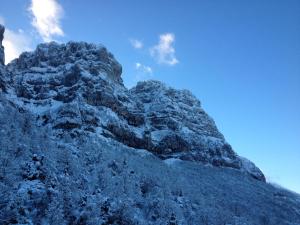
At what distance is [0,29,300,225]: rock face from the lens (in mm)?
36062

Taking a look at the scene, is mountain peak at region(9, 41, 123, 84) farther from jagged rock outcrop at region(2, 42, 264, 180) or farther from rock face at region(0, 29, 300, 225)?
rock face at region(0, 29, 300, 225)

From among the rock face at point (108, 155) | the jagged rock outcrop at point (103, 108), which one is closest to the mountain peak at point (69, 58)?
the jagged rock outcrop at point (103, 108)

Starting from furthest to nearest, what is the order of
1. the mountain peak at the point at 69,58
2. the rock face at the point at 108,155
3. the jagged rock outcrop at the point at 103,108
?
the mountain peak at the point at 69,58 < the jagged rock outcrop at the point at 103,108 < the rock face at the point at 108,155

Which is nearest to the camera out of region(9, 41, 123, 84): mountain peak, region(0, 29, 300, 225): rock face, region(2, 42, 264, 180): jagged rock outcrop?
region(0, 29, 300, 225): rock face

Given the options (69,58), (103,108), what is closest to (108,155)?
(103,108)

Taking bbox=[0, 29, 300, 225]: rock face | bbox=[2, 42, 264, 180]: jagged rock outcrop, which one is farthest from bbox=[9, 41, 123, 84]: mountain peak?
bbox=[0, 29, 300, 225]: rock face

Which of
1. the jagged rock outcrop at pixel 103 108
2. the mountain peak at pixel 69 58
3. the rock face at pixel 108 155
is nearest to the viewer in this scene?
the rock face at pixel 108 155

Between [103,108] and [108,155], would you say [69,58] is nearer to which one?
[103,108]

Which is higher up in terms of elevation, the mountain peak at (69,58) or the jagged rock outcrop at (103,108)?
→ the mountain peak at (69,58)

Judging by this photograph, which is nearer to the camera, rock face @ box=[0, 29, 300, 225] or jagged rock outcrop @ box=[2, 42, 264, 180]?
rock face @ box=[0, 29, 300, 225]

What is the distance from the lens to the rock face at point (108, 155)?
3606cm

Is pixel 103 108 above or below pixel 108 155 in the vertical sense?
above

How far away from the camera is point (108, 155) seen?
68.1 m

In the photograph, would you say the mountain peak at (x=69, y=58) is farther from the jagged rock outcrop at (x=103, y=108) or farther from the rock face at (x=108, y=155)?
the rock face at (x=108, y=155)
